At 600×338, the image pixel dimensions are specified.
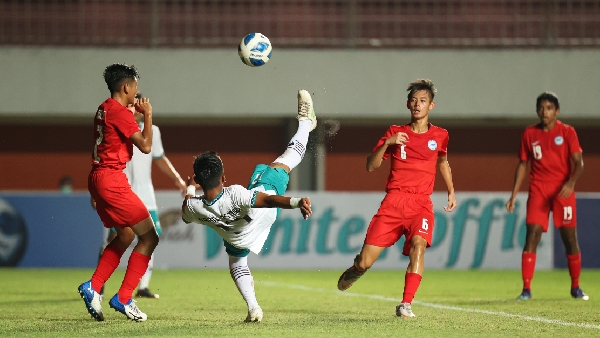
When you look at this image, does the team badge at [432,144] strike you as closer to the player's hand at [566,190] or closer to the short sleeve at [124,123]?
the short sleeve at [124,123]

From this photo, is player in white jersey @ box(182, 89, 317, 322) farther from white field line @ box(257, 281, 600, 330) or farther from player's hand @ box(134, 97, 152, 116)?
white field line @ box(257, 281, 600, 330)

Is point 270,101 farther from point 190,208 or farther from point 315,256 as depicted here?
point 190,208

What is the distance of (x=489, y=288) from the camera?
1173cm

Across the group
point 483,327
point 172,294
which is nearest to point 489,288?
point 172,294

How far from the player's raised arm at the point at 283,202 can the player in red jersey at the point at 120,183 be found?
107cm

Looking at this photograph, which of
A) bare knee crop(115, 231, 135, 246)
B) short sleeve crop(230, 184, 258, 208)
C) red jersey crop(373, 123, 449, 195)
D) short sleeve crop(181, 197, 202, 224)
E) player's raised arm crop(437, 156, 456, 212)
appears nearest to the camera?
short sleeve crop(230, 184, 258, 208)

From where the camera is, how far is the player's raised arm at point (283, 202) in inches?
240

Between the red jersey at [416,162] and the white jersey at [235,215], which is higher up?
the red jersey at [416,162]

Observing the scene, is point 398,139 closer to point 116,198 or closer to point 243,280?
point 243,280

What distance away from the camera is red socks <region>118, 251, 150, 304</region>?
23.4 feet

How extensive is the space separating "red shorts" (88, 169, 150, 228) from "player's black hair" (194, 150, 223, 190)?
76cm

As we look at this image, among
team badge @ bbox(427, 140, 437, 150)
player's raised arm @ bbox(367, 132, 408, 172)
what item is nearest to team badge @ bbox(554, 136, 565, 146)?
team badge @ bbox(427, 140, 437, 150)

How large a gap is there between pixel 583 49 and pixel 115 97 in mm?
14445

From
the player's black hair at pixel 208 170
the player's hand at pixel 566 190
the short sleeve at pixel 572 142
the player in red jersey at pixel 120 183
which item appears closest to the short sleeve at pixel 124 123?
the player in red jersey at pixel 120 183
